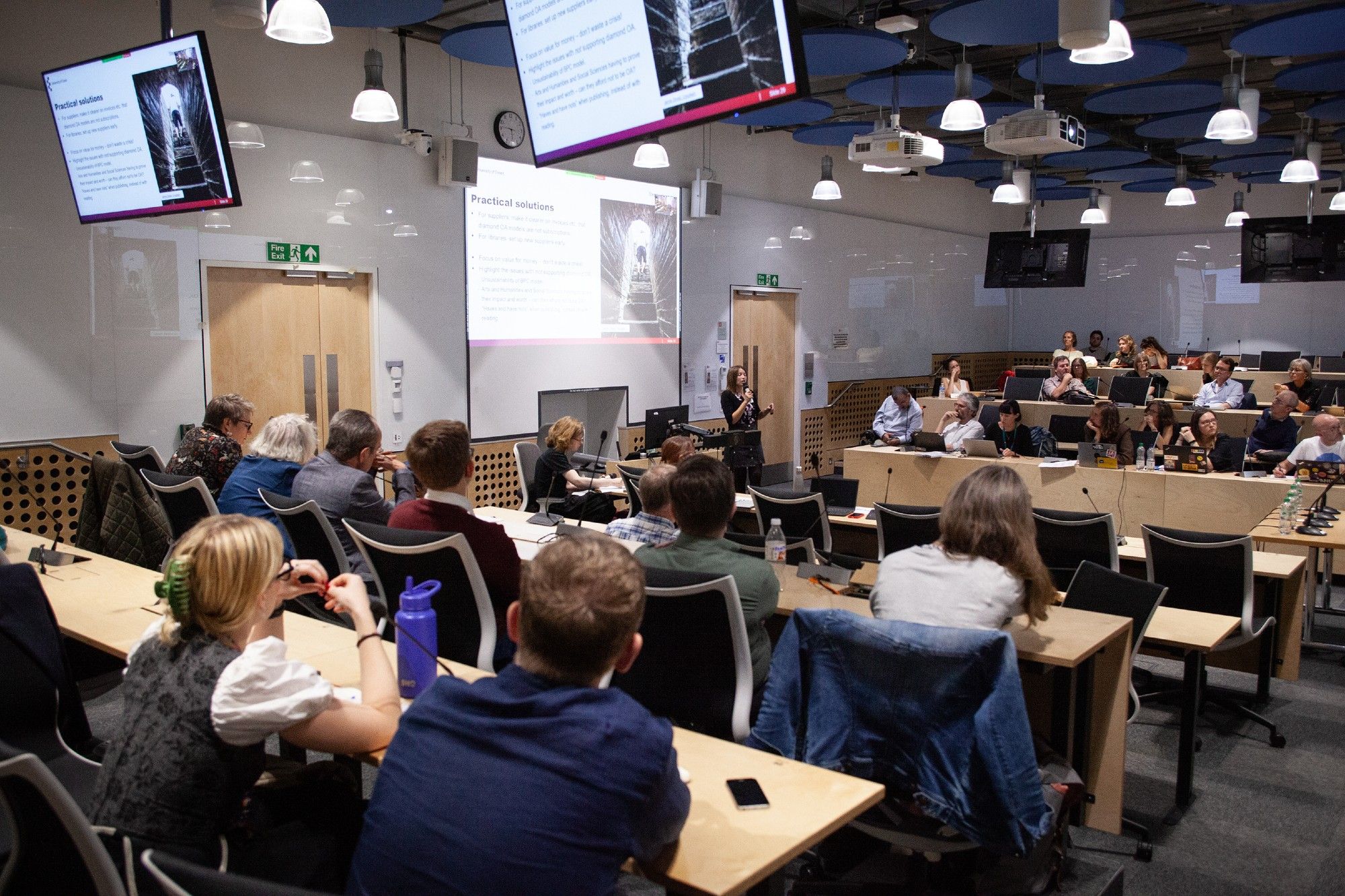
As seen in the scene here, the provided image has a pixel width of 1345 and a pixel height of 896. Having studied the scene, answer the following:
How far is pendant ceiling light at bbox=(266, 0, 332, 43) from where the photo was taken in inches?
177

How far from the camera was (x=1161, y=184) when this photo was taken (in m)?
13.1

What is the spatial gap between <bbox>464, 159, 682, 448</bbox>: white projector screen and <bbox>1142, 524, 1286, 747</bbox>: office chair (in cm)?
524

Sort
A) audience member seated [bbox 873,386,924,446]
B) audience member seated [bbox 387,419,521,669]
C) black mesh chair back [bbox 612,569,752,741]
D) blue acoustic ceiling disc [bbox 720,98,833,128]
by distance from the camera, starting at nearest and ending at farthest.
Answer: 1. black mesh chair back [bbox 612,569,752,741]
2. audience member seated [bbox 387,419,521,669]
3. blue acoustic ceiling disc [bbox 720,98,833,128]
4. audience member seated [bbox 873,386,924,446]

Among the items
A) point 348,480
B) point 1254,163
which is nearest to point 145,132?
point 348,480

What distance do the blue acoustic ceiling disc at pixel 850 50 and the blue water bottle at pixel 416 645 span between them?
4141 mm

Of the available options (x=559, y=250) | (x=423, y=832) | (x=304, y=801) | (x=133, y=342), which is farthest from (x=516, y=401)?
(x=423, y=832)

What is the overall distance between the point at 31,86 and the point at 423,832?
19.8 feet

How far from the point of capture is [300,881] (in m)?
1.93

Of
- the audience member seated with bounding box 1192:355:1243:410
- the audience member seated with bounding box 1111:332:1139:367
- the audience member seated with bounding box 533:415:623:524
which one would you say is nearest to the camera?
the audience member seated with bounding box 533:415:623:524

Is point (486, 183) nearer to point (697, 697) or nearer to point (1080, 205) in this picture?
point (697, 697)

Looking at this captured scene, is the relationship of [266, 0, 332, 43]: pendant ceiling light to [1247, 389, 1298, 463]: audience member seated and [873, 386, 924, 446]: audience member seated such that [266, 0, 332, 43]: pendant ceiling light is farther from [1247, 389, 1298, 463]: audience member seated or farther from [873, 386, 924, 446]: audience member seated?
[1247, 389, 1298, 463]: audience member seated

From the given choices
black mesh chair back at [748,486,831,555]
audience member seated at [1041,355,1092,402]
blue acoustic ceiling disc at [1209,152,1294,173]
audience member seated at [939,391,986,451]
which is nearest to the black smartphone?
black mesh chair back at [748,486,831,555]

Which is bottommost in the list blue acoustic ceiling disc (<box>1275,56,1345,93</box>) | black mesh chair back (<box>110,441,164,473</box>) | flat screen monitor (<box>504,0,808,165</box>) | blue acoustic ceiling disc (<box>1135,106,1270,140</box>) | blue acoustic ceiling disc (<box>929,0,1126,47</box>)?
black mesh chair back (<box>110,441,164,473</box>)

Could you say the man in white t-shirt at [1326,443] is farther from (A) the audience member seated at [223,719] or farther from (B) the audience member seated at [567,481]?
(A) the audience member seated at [223,719]
